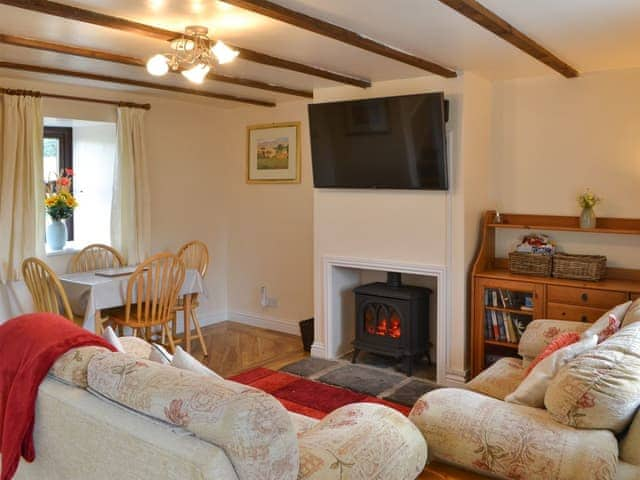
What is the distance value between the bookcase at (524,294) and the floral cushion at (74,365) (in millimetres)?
2836

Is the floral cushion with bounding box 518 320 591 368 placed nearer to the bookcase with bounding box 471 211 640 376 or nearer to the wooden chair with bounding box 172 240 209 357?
the bookcase with bounding box 471 211 640 376

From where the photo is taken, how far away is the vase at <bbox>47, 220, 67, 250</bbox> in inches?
191

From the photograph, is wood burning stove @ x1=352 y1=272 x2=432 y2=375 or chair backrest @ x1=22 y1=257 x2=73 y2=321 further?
wood burning stove @ x1=352 y1=272 x2=432 y2=375

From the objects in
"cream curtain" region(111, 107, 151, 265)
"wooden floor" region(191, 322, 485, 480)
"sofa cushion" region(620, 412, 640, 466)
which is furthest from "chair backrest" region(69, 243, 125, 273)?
"sofa cushion" region(620, 412, 640, 466)

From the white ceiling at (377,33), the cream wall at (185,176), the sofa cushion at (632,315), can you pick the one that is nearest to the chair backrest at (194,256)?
the cream wall at (185,176)

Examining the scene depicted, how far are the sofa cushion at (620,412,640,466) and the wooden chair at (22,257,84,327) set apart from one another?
341 cm

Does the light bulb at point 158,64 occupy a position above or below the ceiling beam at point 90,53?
below

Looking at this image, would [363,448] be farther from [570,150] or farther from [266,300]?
[266,300]

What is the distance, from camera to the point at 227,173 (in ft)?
19.9

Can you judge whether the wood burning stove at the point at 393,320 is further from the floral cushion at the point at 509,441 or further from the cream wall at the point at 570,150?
the floral cushion at the point at 509,441

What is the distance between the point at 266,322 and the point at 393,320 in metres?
1.76

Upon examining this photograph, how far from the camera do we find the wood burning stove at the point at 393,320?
4398 mm

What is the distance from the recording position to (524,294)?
13.2ft

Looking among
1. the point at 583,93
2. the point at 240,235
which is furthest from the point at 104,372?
the point at 240,235
